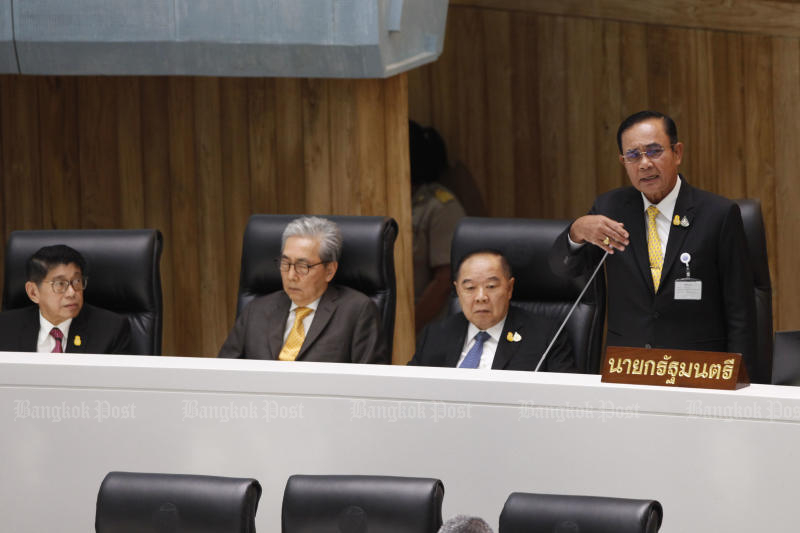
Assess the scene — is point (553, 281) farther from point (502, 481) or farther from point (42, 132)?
point (42, 132)

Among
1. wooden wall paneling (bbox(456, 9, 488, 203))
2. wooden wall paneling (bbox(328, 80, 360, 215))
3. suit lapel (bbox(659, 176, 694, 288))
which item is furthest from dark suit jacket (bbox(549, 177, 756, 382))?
wooden wall paneling (bbox(456, 9, 488, 203))

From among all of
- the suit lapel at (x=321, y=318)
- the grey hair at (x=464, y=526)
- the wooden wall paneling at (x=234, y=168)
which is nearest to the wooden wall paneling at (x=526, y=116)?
the wooden wall paneling at (x=234, y=168)

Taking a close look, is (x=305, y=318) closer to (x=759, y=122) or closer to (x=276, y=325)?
(x=276, y=325)

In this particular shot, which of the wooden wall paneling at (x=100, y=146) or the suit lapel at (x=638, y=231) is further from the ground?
the wooden wall paneling at (x=100, y=146)

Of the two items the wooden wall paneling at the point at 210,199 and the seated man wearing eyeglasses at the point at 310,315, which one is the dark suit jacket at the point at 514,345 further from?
the wooden wall paneling at the point at 210,199

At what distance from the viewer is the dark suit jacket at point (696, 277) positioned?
2.99m

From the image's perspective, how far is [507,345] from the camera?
316cm

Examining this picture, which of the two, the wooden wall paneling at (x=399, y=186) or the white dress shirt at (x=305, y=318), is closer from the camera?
the white dress shirt at (x=305, y=318)

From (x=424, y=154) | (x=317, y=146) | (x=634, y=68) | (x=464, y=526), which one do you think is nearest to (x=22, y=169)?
(x=317, y=146)

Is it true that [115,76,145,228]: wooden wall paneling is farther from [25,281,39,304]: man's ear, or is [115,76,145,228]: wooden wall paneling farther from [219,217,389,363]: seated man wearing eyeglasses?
[219,217,389,363]: seated man wearing eyeglasses

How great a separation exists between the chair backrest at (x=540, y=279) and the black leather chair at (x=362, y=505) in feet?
4.42

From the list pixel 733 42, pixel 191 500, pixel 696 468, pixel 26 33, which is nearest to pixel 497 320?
pixel 696 468

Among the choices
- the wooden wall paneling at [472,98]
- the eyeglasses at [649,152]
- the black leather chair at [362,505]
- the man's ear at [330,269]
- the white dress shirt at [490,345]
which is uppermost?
the wooden wall paneling at [472,98]

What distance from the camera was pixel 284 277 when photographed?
3.45 metres
